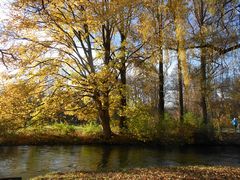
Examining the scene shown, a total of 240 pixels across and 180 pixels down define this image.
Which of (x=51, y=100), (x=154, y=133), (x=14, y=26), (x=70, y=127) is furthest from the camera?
(x=70, y=127)

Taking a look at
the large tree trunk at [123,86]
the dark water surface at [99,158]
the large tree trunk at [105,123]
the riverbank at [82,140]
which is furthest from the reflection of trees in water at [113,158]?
the large tree trunk at [123,86]

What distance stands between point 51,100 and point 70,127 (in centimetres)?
466

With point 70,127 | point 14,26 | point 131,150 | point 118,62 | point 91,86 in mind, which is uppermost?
point 14,26

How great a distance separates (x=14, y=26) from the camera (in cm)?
2253

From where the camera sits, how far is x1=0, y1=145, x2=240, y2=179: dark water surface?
16.1 metres

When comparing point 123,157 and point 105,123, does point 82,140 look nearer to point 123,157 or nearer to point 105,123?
point 105,123

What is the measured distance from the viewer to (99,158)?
19.2 metres

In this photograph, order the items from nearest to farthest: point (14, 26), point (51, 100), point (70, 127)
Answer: point (14, 26)
point (51, 100)
point (70, 127)

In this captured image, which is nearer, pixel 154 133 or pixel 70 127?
pixel 154 133

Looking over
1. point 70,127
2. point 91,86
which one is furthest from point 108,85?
point 70,127

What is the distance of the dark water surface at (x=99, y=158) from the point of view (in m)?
16.1

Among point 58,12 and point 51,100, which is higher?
point 58,12

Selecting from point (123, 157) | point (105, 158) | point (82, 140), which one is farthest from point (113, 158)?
point (82, 140)

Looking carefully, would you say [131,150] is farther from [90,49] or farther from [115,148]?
[90,49]
